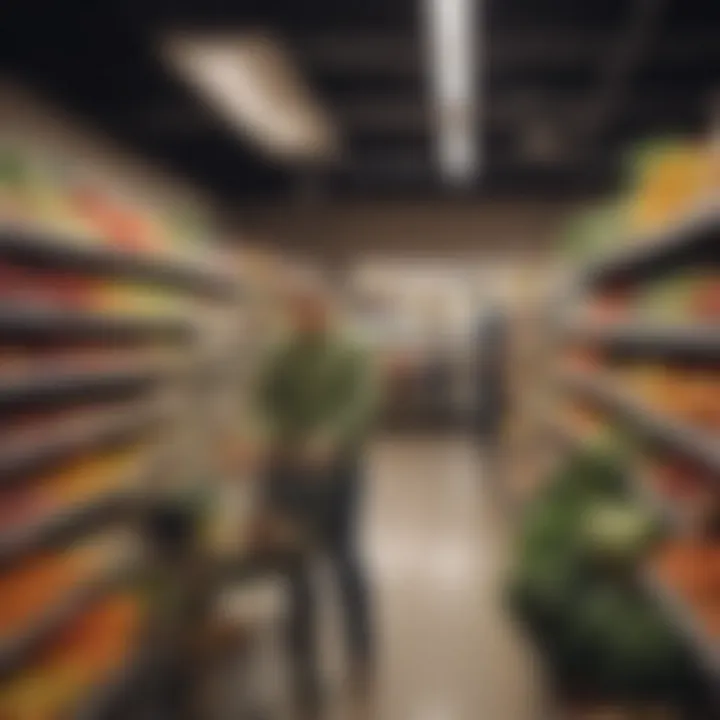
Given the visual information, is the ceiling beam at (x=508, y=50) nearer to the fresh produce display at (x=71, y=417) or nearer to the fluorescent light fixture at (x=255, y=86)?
the fluorescent light fixture at (x=255, y=86)

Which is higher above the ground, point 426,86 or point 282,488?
point 426,86

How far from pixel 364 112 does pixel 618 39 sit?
262 centimetres

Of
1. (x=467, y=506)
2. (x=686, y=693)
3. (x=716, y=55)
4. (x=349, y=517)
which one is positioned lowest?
(x=467, y=506)

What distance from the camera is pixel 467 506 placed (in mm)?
9352

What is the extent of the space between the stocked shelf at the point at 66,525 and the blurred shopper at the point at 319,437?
659mm

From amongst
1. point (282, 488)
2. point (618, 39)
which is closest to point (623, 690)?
point (282, 488)

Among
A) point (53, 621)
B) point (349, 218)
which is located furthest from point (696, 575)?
point (349, 218)

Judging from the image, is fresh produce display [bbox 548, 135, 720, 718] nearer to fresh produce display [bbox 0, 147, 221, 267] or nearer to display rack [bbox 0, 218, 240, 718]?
display rack [bbox 0, 218, 240, 718]

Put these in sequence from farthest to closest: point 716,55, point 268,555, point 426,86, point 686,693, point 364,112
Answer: point 364,112 < point 426,86 < point 716,55 < point 268,555 < point 686,693

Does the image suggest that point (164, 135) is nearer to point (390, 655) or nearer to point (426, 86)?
point (426, 86)

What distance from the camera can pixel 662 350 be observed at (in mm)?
4875

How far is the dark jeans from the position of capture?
4.50 meters

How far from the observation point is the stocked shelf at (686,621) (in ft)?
10.4

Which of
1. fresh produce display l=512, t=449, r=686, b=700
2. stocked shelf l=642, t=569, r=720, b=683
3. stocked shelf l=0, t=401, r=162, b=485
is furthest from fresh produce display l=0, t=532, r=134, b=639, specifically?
stocked shelf l=642, t=569, r=720, b=683
